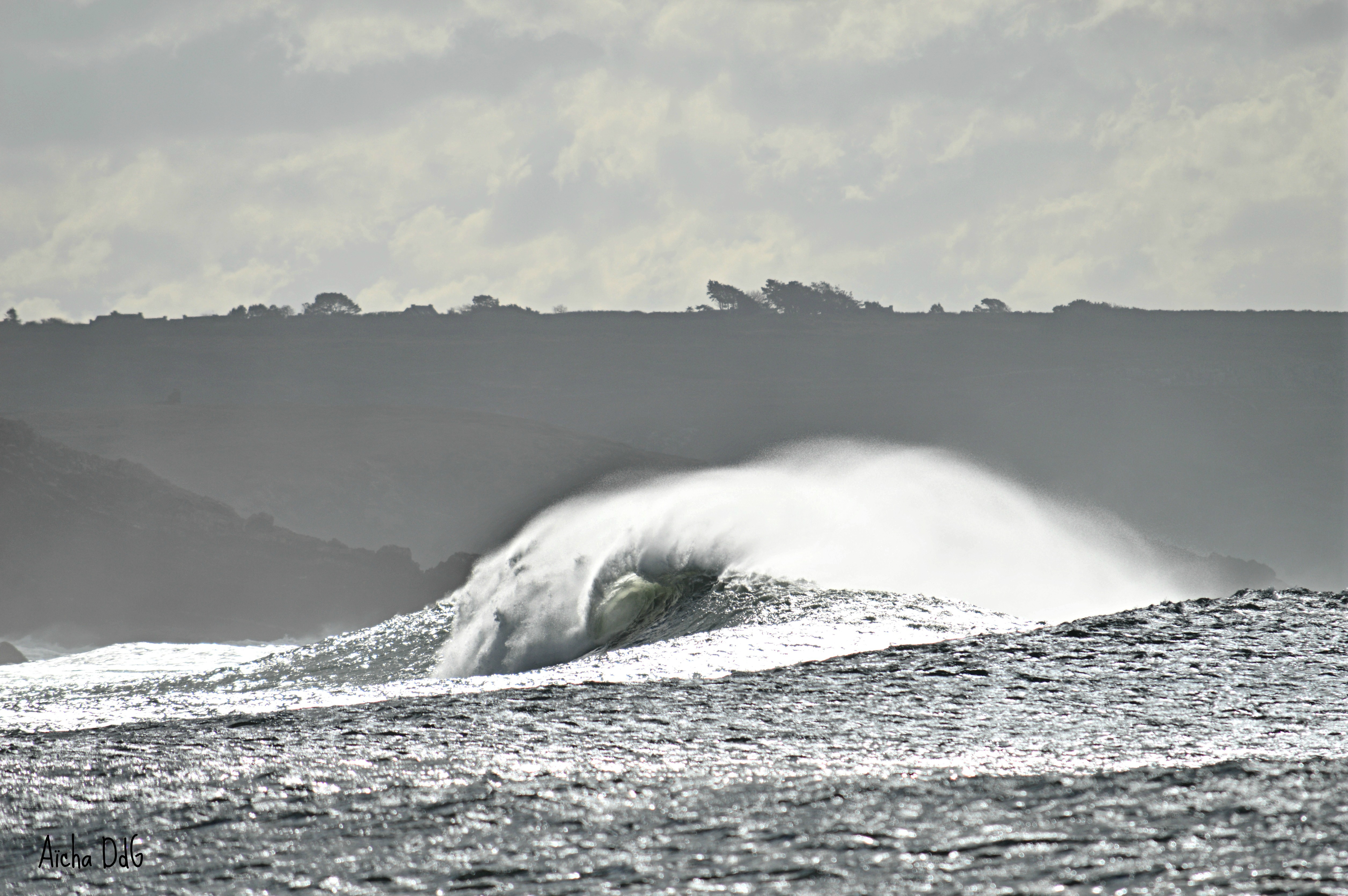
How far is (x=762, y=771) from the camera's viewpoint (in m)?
4.31

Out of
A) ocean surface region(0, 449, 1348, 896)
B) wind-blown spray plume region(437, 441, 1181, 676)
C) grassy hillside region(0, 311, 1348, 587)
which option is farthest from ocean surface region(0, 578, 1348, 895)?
grassy hillside region(0, 311, 1348, 587)

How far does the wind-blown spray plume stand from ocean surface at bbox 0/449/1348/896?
3.56 meters

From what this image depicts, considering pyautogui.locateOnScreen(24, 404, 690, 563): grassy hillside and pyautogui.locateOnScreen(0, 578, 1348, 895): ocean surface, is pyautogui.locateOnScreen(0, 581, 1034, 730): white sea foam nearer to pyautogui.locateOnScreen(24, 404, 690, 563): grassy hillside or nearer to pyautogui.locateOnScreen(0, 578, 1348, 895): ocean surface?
pyautogui.locateOnScreen(0, 578, 1348, 895): ocean surface

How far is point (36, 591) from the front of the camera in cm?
4241

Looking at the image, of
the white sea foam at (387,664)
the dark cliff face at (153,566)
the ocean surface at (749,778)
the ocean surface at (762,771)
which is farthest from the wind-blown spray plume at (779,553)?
the dark cliff face at (153,566)

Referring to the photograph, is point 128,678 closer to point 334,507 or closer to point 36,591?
point 36,591

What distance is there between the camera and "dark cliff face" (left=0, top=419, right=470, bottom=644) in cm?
3866

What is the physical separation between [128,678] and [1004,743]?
38.5ft

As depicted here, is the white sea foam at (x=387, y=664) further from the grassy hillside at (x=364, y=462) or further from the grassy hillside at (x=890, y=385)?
the grassy hillside at (x=890, y=385)

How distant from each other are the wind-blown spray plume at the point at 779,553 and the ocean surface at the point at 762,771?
11.7 feet

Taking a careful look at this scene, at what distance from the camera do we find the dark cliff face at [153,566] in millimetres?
38656

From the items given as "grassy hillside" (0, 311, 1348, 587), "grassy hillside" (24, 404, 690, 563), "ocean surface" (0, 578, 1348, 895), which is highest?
"grassy hillside" (0, 311, 1348, 587)

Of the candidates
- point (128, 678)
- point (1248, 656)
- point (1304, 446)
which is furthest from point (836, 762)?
point (1304, 446)

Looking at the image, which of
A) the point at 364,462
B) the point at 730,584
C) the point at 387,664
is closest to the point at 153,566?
the point at 364,462
